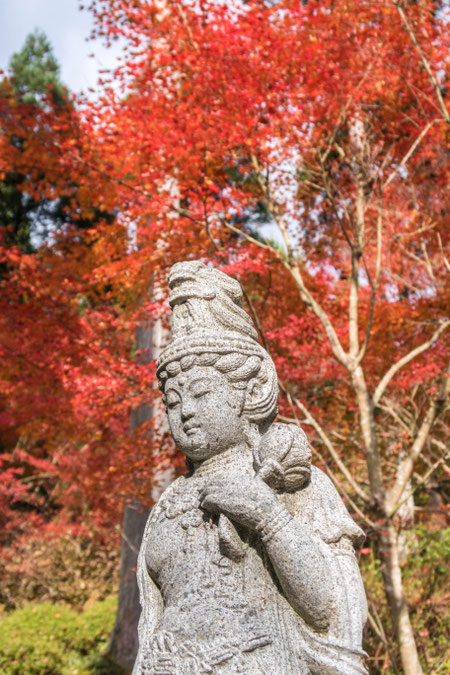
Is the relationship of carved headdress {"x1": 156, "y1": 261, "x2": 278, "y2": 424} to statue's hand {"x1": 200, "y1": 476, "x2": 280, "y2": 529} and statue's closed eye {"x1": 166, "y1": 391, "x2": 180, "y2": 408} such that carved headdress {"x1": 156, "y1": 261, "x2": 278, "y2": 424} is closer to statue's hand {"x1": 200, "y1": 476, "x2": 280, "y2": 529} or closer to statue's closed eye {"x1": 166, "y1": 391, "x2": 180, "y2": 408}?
statue's closed eye {"x1": 166, "y1": 391, "x2": 180, "y2": 408}

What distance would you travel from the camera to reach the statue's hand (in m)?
2.32

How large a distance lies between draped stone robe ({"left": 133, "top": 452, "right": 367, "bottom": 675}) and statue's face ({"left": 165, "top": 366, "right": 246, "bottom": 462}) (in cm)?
10

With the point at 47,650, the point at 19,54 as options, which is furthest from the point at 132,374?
the point at 19,54

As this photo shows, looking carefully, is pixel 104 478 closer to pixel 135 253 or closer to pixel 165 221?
pixel 135 253

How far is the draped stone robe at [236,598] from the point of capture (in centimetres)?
224

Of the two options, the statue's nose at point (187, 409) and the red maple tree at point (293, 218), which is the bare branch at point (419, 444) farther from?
the statue's nose at point (187, 409)

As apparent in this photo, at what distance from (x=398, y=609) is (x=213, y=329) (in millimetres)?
4180

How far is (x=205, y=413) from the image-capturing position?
8.80 feet

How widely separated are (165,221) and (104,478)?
5.56 m

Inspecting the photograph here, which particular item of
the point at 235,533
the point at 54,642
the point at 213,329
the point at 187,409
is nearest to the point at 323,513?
the point at 235,533

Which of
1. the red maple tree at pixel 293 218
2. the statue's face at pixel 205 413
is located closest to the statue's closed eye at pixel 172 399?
the statue's face at pixel 205 413

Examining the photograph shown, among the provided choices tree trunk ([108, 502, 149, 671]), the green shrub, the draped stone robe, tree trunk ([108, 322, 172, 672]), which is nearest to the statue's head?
the draped stone robe

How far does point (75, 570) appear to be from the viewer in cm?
1462

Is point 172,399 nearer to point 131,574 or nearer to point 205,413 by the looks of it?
point 205,413
